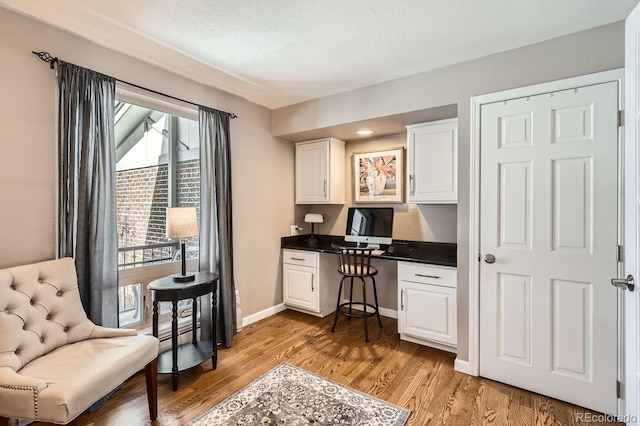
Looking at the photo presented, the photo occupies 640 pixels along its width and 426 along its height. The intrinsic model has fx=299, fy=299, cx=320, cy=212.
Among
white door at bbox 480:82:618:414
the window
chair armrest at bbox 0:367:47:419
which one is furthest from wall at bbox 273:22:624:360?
chair armrest at bbox 0:367:47:419

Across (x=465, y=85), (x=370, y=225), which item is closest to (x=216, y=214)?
(x=370, y=225)

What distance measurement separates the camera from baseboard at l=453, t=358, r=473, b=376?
→ 2.44 metres

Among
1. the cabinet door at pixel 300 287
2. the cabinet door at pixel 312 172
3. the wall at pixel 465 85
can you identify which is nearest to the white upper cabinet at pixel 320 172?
A: the cabinet door at pixel 312 172

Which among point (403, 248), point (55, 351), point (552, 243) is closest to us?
point (55, 351)

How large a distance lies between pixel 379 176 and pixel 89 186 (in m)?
2.85

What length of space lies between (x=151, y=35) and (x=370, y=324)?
11.3ft

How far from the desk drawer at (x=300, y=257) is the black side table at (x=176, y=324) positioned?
1.28m

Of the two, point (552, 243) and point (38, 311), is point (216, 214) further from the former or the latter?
point (552, 243)

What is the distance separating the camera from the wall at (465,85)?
2.01 m

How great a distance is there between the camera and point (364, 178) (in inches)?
150

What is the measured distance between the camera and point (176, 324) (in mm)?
2244

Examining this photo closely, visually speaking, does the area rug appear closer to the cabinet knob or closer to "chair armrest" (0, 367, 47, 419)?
"chair armrest" (0, 367, 47, 419)

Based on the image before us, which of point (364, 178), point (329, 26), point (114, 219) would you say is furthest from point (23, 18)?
point (364, 178)

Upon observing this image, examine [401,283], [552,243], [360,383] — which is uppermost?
[552,243]
